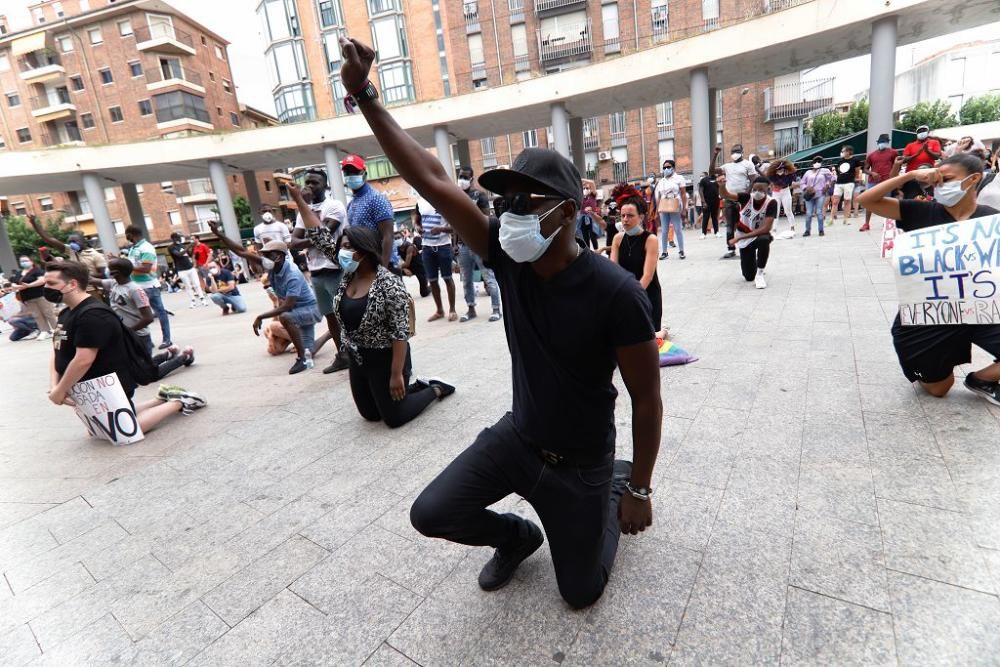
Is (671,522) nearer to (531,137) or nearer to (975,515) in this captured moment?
(975,515)

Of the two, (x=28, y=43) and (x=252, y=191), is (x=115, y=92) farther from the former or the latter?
(x=252, y=191)

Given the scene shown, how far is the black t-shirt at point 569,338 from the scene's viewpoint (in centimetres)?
166

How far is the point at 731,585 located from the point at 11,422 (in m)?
7.18

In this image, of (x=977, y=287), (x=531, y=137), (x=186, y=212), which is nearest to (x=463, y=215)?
(x=977, y=287)

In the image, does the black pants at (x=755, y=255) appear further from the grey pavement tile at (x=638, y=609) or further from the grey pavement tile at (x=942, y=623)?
the grey pavement tile at (x=638, y=609)

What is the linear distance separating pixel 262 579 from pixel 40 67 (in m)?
57.4

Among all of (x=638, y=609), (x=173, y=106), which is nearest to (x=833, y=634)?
(x=638, y=609)

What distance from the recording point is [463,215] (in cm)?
191

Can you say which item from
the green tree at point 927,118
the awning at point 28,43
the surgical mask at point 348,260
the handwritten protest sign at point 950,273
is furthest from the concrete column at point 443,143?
the awning at point 28,43

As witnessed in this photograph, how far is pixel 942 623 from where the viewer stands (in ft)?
5.70

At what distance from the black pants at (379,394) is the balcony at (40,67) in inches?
2130

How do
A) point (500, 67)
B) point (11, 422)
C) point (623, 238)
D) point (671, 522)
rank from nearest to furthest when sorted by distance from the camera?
point (671, 522) → point (623, 238) → point (11, 422) → point (500, 67)

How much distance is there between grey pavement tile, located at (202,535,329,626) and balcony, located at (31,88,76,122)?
5422cm

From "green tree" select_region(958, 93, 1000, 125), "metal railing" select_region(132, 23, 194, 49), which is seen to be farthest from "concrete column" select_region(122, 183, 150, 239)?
"green tree" select_region(958, 93, 1000, 125)
